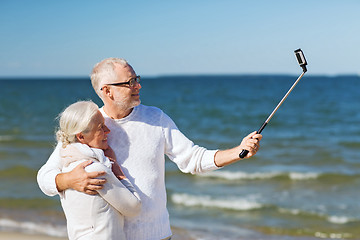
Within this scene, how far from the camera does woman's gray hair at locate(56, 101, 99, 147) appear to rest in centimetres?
248

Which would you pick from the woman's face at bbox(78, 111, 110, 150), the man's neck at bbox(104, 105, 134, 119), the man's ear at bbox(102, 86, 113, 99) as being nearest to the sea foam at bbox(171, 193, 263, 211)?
the man's neck at bbox(104, 105, 134, 119)

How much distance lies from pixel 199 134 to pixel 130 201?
49.0 feet

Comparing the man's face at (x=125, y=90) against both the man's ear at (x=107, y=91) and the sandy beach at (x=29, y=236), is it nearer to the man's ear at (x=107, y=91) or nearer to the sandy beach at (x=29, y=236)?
the man's ear at (x=107, y=91)

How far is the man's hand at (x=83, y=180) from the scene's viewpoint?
7.88 ft

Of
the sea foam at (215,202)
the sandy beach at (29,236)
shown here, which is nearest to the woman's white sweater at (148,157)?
the sandy beach at (29,236)

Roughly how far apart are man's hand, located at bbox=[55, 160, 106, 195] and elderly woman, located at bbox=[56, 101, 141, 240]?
0.02 meters

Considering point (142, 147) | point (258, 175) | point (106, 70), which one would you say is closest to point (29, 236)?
point (142, 147)

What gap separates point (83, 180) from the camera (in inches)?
94.7

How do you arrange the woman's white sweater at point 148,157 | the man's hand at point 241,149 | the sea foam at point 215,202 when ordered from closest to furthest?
1. the man's hand at point 241,149
2. the woman's white sweater at point 148,157
3. the sea foam at point 215,202

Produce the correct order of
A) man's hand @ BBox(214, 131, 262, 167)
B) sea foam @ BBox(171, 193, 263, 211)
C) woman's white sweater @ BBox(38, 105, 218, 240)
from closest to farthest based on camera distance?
man's hand @ BBox(214, 131, 262, 167) → woman's white sweater @ BBox(38, 105, 218, 240) → sea foam @ BBox(171, 193, 263, 211)

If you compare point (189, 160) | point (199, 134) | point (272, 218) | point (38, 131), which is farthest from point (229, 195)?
point (38, 131)

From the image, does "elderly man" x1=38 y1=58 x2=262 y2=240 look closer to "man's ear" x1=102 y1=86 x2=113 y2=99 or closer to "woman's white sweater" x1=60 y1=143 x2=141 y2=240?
"man's ear" x1=102 y1=86 x2=113 y2=99

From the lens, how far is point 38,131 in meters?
18.2

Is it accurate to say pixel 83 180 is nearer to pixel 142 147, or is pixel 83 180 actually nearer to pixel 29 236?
pixel 142 147
